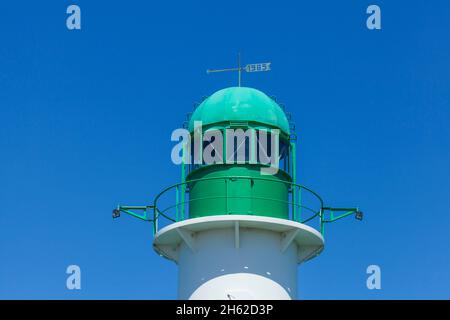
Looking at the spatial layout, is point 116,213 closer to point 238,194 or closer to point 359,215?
point 238,194

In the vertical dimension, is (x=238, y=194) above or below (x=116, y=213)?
above

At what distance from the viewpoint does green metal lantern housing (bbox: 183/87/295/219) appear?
123ft

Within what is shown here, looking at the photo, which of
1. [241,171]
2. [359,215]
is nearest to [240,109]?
[241,171]

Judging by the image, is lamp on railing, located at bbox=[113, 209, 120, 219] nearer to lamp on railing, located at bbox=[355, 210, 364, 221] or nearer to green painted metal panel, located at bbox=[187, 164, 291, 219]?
green painted metal panel, located at bbox=[187, 164, 291, 219]

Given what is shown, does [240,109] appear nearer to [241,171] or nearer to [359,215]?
[241,171]

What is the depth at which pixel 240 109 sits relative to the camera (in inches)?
1517

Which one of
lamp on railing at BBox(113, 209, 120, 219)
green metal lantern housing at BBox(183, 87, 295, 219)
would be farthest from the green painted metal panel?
lamp on railing at BBox(113, 209, 120, 219)

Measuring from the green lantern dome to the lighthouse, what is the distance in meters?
0.03

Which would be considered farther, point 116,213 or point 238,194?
point 116,213

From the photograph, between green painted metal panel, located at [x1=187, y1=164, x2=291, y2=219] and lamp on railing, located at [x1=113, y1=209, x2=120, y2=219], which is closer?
green painted metal panel, located at [x1=187, y1=164, x2=291, y2=219]

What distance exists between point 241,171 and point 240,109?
199 cm
